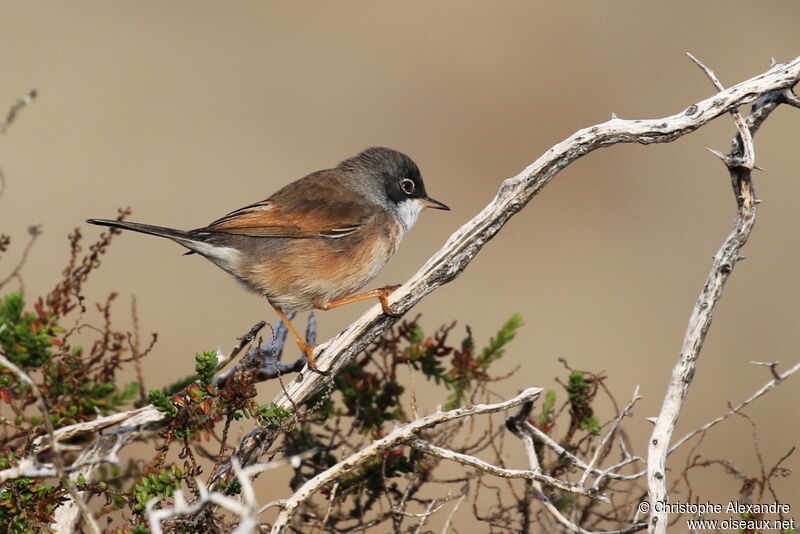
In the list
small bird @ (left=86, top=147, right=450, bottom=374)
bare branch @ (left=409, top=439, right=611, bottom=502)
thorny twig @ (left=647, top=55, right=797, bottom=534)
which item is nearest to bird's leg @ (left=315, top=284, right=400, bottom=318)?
small bird @ (left=86, top=147, right=450, bottom=374)

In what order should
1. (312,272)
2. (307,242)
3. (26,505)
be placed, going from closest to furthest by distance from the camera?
(26,505) < (312,272) < (307,242)

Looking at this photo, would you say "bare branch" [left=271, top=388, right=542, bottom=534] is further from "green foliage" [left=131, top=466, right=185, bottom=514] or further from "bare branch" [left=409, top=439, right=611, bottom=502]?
"green foliage" [left=131, top=466, right=185, bottom=514]

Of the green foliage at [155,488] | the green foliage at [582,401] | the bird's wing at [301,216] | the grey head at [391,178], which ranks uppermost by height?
the grey head at [391,178]

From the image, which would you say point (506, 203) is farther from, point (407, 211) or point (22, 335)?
point (407, 211)

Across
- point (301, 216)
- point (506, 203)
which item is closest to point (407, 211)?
point (301, 216)

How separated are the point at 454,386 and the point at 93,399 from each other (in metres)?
1.88

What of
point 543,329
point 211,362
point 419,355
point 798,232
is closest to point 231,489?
point 211,362

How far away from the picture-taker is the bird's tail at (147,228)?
444 cm

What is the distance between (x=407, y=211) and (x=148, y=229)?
1.88m

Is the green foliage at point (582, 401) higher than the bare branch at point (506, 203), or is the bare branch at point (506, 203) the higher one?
the bare branch at point (506, 203)

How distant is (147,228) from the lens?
15.6ft

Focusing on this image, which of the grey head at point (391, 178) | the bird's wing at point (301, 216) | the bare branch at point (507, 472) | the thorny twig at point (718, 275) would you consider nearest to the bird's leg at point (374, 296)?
the bird's wing at point (301, 216)

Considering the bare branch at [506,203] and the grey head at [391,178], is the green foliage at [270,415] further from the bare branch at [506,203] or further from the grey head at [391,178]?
the grey head at [391,178]

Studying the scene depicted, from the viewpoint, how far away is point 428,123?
1284 centimetres
